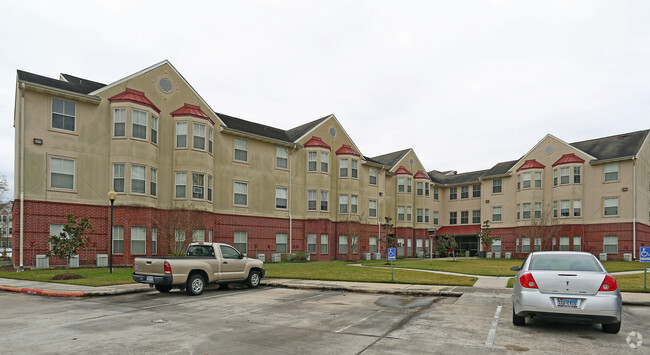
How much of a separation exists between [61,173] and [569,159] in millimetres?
41771

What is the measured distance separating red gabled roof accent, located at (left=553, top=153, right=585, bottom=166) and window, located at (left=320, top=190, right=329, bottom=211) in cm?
A: 2344

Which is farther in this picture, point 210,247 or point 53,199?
point 53,199

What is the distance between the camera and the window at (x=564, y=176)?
4147 centimetres

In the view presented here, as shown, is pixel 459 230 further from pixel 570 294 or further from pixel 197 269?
pixel 570 294

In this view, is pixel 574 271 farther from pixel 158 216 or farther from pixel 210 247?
pixel 158 216

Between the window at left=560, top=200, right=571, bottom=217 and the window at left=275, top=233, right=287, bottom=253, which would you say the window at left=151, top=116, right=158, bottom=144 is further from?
the window at left=560, top=200, right=571, bottom=217

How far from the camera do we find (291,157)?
35.3 metres

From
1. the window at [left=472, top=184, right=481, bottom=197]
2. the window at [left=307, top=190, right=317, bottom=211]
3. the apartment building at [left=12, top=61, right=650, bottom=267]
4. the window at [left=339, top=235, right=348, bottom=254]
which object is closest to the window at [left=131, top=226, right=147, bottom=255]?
the apartment building at [left=12, top=61, right=650, bottom=267]

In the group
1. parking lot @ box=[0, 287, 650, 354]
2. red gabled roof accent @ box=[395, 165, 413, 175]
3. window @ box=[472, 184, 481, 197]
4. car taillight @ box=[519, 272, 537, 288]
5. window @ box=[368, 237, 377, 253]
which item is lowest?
window @ box=[368, 237, 377, 253]

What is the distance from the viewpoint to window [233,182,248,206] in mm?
31531

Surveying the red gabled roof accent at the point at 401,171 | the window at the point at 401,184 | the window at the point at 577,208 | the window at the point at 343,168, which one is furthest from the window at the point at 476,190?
the window at the point at 343,168

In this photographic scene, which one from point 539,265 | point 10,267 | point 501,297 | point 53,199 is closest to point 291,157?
point 53,199

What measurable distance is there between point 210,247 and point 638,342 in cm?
1230

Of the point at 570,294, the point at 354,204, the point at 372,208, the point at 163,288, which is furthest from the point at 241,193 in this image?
the point at 570,294
